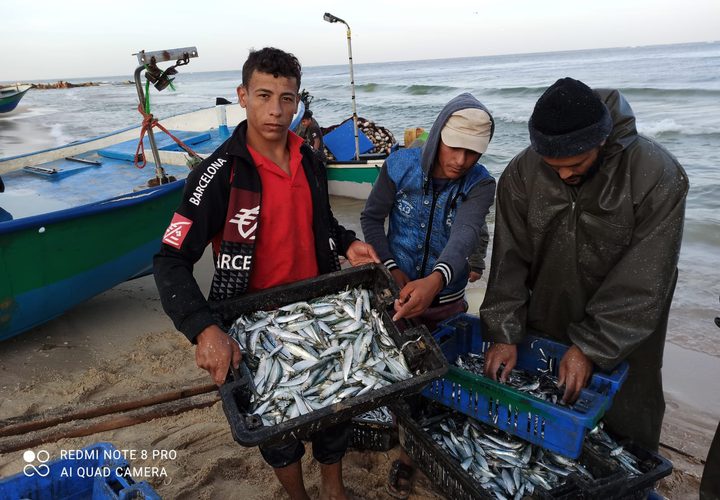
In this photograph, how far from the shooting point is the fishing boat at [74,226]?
4844 mm

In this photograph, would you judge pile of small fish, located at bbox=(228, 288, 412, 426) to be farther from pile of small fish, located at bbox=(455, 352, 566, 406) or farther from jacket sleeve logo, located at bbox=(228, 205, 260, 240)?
pile of small fish, located at bbox=(455, 352, 566, 406)

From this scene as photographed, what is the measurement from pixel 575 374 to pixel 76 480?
95.0 inches

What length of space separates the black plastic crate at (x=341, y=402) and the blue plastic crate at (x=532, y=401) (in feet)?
0.93

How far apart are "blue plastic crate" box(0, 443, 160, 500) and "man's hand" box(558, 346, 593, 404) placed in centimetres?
198

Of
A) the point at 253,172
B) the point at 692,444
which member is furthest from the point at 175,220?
the point at 692,444

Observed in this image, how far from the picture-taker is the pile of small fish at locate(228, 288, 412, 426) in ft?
7.74

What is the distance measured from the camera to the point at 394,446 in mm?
3678

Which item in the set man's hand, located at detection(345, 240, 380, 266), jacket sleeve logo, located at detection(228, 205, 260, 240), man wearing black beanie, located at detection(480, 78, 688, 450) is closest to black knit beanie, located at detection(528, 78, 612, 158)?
man wearing black beanie, located at detection(480, 78, 688, 450)

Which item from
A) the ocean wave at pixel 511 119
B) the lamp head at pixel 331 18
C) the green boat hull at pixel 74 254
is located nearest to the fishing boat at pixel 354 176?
the lamp head at pixel 331 18

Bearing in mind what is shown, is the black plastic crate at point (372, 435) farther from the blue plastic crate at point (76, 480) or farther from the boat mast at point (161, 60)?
the boat mast at point (161, 60)

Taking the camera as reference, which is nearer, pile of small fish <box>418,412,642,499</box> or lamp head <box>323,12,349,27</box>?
pile of small fish <box>418,412,642,499</box>

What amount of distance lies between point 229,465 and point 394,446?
1.13 m

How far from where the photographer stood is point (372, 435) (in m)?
3.62

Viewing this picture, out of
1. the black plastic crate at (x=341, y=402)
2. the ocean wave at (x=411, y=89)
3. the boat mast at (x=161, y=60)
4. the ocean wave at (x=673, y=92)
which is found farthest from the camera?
the ocean wave at (x=411, y=89)
